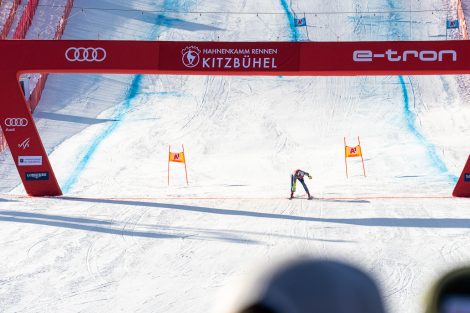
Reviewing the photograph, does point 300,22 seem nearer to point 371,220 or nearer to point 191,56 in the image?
point 191,56

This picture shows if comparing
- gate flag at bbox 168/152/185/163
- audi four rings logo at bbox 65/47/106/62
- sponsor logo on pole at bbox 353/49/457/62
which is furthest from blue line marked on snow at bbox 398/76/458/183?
audi four rings logo at bbox 65/47/106/62

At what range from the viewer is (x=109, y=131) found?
68.5ft

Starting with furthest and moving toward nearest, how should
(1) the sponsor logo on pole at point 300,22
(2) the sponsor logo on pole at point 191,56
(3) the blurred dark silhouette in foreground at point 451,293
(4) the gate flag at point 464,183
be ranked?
(1) the sponsor logo on pole at point 300,22 < (4) the gate flag at point 464,183 < (2) the sponsor logo on pole at point 191,56 < (3) the blurred dark silhouette in foreground at point 451,293

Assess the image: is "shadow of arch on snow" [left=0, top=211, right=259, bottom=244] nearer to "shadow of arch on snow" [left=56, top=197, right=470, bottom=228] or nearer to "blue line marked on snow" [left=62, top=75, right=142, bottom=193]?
"shadow of arch on snow" [left=56, top=197, right=470, bottom=228]

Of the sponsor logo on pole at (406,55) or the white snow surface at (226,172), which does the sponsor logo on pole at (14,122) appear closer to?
the white snow surface at (226,172)

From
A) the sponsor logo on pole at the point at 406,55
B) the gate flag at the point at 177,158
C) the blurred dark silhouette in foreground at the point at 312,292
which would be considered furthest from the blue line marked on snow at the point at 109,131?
the blurred dark silhouette in foreground at the point at 312,292

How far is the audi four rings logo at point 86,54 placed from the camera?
13.2 metres

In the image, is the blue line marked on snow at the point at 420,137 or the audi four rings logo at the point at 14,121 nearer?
the audi four rings logo at the point at 14,121

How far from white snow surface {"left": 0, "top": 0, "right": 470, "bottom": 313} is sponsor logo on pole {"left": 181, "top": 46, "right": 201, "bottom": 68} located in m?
2.69

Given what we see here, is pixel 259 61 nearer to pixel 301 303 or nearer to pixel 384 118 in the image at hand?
pixel 384 118

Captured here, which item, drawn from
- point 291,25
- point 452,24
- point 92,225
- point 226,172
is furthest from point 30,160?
point 452,24

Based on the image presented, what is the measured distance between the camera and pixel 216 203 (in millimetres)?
13719

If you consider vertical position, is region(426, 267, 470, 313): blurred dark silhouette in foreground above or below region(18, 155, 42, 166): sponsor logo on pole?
below

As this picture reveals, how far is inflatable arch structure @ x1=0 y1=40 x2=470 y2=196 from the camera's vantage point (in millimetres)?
12797
